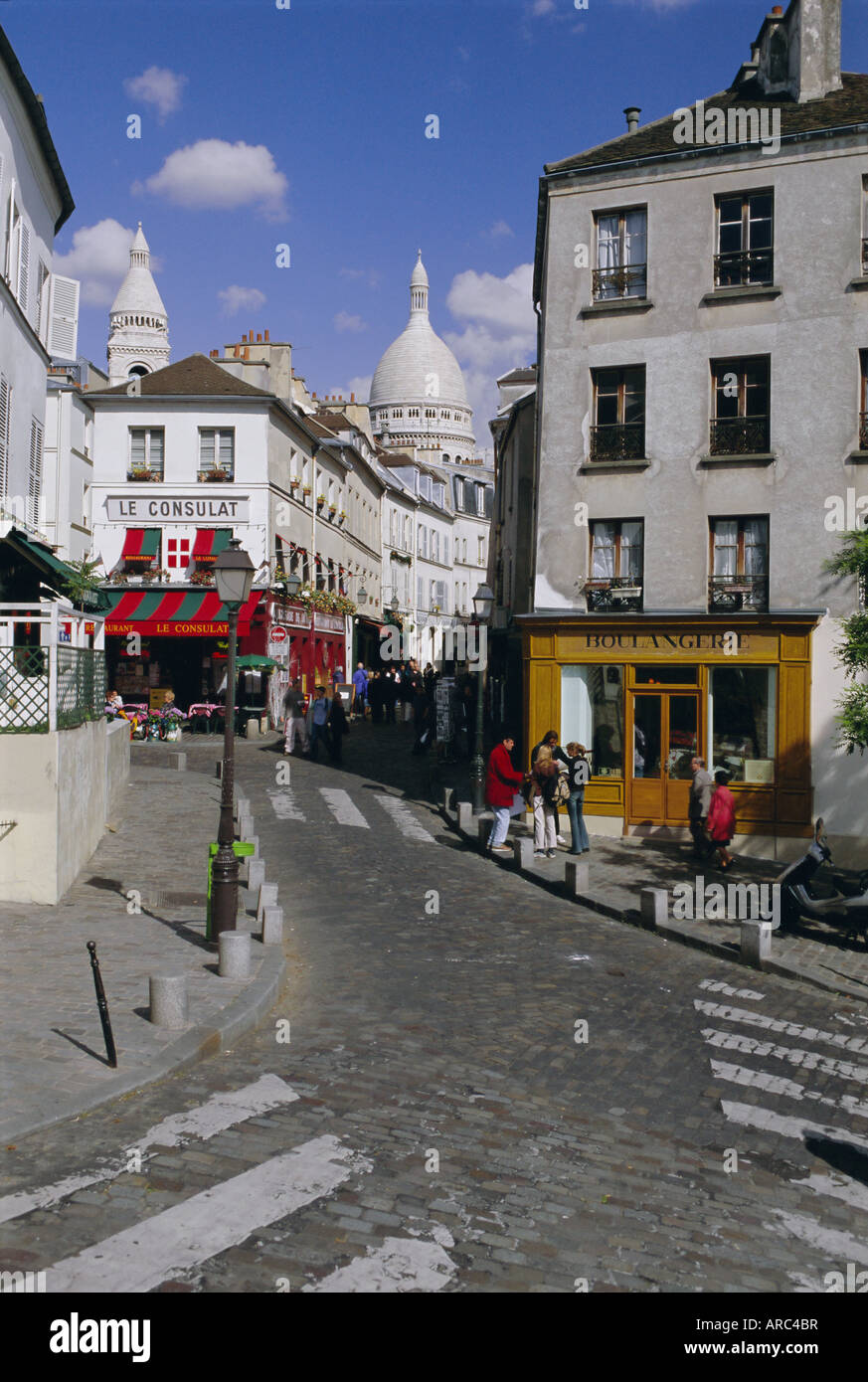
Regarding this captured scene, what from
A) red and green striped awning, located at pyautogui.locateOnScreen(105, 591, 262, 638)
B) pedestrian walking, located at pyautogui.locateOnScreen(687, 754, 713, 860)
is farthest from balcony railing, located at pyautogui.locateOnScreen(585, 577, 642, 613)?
red and green striped awning, located at pyautogui.locateOnScreen(105, 591, 262, 638)

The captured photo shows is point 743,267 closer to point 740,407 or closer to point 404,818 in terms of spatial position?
point 740,407

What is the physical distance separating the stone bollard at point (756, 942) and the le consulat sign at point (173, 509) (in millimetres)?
27110

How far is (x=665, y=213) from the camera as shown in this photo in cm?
2047

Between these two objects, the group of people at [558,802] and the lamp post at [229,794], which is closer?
Answer: the lamp post at [229,794]

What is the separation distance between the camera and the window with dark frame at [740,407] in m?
20.0

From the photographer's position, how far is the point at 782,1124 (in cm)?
770

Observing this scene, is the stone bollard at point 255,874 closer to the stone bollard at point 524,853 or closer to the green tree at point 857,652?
the stone bollard at point 524,853

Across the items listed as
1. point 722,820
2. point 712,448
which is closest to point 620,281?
point 712,448

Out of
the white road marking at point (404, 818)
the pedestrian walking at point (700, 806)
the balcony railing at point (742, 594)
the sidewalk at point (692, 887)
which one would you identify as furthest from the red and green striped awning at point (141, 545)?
the pedestrian walking at point (700, 806)

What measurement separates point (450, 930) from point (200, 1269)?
807 cm

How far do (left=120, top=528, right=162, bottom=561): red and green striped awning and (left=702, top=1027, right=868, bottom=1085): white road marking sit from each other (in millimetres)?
29776

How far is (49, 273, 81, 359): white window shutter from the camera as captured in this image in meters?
21.5
